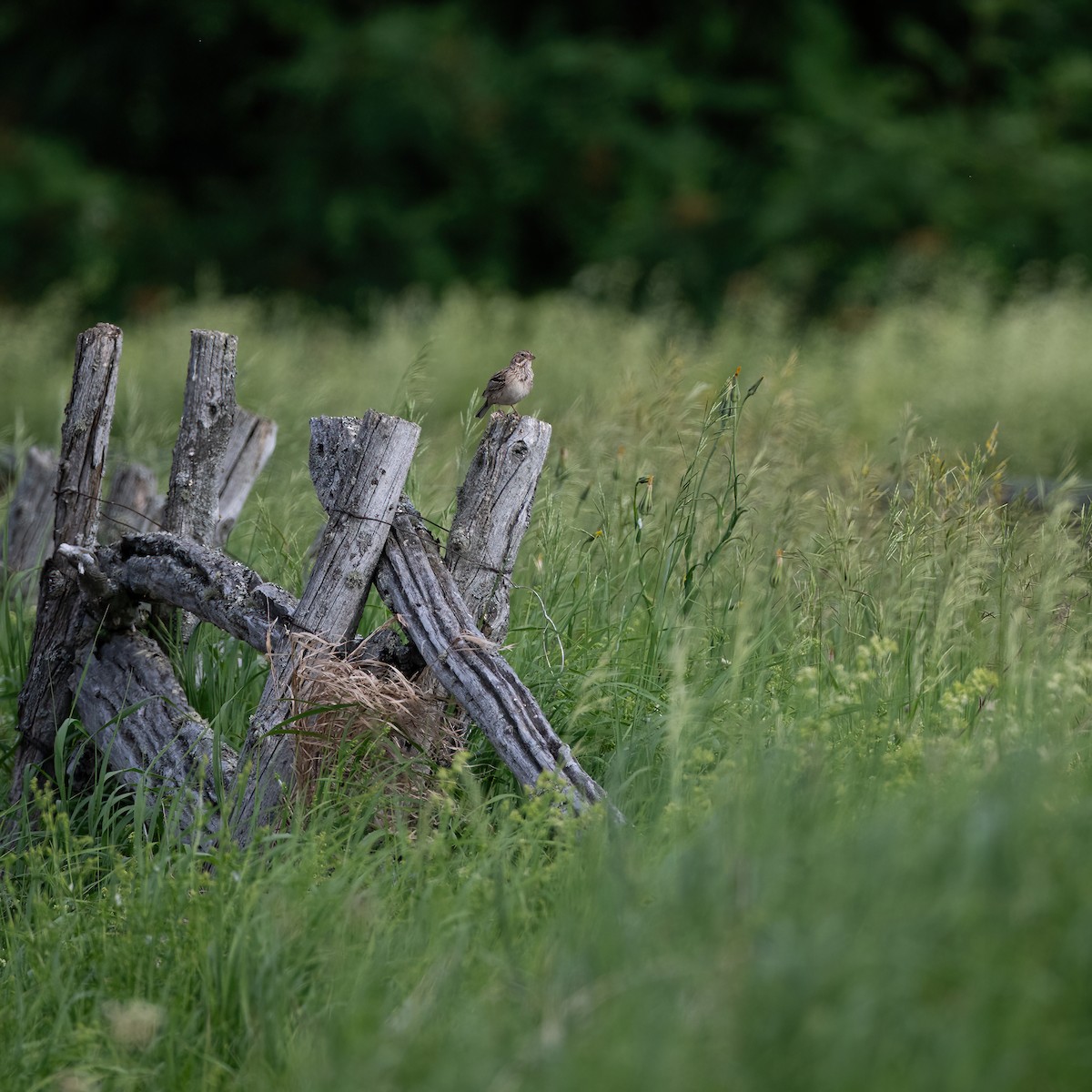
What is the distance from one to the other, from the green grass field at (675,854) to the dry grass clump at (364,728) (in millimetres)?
69

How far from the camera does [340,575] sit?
9.37 feet

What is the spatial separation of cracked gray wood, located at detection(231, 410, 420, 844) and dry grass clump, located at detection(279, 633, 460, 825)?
0.13 feet

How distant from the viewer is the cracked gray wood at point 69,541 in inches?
136

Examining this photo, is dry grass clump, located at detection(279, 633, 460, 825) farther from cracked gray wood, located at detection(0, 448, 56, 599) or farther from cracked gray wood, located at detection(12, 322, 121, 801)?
cracked gray wood, located at detection(0, 448, 56, 599)

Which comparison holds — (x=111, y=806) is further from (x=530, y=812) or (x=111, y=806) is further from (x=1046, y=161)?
(x=1046, y=161)

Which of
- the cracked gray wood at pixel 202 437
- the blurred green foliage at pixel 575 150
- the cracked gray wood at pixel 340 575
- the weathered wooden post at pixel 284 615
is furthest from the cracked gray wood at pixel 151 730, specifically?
the blurred green foliage at pixel 575 150

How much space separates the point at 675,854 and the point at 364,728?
965 millimetres

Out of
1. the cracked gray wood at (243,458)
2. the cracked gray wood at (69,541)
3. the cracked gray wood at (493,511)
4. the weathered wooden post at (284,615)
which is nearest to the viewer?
the weathered wooden post at (284,615)

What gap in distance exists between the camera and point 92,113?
54.9 feet

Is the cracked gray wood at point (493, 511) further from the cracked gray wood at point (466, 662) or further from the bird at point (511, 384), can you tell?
the bird at point (511, 384)

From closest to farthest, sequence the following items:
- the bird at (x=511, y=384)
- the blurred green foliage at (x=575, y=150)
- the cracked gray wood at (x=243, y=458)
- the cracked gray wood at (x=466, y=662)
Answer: the cracked gray wood at (x=466, y=662) → the bird at (x=511, y=384) → the cracked gray wood at (x=243, y=458) → the blurred green foliage at (x=575, y=150)

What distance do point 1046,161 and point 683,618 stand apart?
42.0 feet

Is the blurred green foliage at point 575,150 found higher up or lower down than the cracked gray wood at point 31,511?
higher up

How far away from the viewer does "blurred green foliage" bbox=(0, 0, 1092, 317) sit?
1414cm
